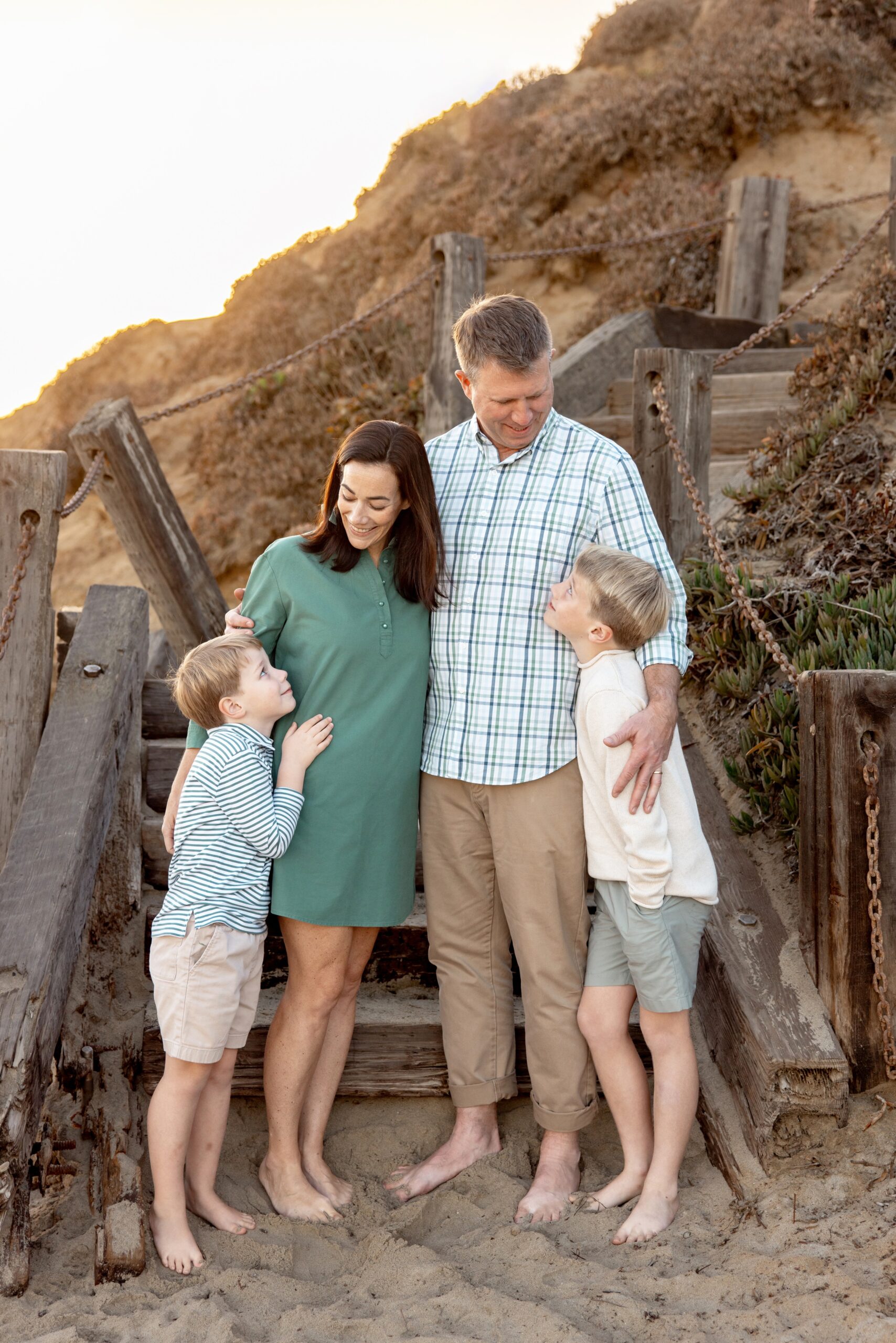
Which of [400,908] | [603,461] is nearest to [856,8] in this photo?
[603,461]

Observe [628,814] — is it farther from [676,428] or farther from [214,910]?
[676,428]

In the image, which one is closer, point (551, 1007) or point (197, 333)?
point (551, 1007)

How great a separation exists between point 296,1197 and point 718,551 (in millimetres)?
2202

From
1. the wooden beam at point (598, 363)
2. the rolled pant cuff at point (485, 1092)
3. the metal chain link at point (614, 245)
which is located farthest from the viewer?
the wooden beam at point (598, 363)

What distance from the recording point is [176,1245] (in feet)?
8.13

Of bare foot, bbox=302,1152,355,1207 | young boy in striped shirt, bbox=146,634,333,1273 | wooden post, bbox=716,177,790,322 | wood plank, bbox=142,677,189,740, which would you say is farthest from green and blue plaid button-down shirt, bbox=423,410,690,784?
wooden post, bbox=716,177,790,322

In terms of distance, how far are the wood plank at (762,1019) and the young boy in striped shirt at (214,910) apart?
4.03 ft

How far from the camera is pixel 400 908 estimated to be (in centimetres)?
276

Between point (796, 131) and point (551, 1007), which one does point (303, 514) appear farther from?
point (551, 1007)

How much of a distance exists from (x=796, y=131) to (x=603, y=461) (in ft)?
36.5

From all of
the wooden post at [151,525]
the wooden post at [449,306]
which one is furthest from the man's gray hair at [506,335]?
the wooden post at [449,306]

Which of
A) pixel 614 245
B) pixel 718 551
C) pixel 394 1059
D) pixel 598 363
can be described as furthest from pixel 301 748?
pixel 614 245

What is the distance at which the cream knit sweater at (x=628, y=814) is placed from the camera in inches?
102

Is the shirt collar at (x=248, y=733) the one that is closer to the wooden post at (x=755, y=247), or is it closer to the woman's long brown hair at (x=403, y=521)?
the woman's long brown hair at (x=403, y=521)
